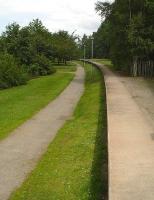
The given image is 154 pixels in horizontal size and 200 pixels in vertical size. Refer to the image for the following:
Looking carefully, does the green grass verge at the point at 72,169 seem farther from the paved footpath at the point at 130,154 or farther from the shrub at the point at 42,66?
the shrub at the point at 42,66

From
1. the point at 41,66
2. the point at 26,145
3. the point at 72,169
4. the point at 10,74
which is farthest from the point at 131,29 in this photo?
the point at 72,169

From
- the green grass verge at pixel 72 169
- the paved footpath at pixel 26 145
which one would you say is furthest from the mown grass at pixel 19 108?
the green grass verge at pixel 72 169

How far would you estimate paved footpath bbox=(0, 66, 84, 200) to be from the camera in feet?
38.1

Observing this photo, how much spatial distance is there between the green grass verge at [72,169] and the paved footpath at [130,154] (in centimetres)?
40

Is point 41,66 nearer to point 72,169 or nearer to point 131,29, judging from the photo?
point 131,29

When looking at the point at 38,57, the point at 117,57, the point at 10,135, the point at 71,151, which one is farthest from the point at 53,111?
the point at 38,57

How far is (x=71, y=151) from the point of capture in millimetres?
14383

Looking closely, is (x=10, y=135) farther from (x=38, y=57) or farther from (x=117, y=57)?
(x=38, y=57)

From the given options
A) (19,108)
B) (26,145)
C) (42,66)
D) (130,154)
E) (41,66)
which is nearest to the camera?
(130,154)

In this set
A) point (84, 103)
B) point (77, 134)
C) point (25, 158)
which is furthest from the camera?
point (84, 103)

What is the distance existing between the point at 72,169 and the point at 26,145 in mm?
3586

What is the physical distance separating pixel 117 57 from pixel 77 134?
3475 cm

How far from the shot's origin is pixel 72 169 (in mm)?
12203

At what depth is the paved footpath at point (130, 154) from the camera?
8.88 m
